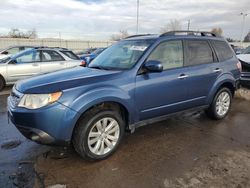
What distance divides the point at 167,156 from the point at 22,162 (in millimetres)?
2104

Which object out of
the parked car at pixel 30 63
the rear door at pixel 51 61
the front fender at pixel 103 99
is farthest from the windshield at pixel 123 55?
the rear door at pixel 51 61

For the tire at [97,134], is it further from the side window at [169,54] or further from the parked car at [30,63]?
the parked car at [30,63]

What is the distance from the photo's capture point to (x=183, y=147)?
13.6ft

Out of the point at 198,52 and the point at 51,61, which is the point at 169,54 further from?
the point at 51,61

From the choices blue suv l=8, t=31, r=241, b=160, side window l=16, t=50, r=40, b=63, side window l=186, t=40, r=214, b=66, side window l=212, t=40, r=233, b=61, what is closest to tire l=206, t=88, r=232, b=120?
blue suv l=8, t=31, r=241, b=160

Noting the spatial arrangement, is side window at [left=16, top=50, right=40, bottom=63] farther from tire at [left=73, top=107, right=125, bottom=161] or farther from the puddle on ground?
tire at [left=73, top=107, right=125, bottom=161]

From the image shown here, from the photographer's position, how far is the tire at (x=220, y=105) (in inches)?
212

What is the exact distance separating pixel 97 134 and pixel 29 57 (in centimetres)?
685

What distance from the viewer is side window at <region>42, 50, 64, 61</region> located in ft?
31.6

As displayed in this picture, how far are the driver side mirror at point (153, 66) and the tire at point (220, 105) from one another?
2019 millimetres

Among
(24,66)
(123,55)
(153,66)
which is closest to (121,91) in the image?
(153,66)

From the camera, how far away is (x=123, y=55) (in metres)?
4.48

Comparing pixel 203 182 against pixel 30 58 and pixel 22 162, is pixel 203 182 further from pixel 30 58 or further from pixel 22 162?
pixel 30 58

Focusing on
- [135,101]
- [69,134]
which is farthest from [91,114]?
[135,101]
